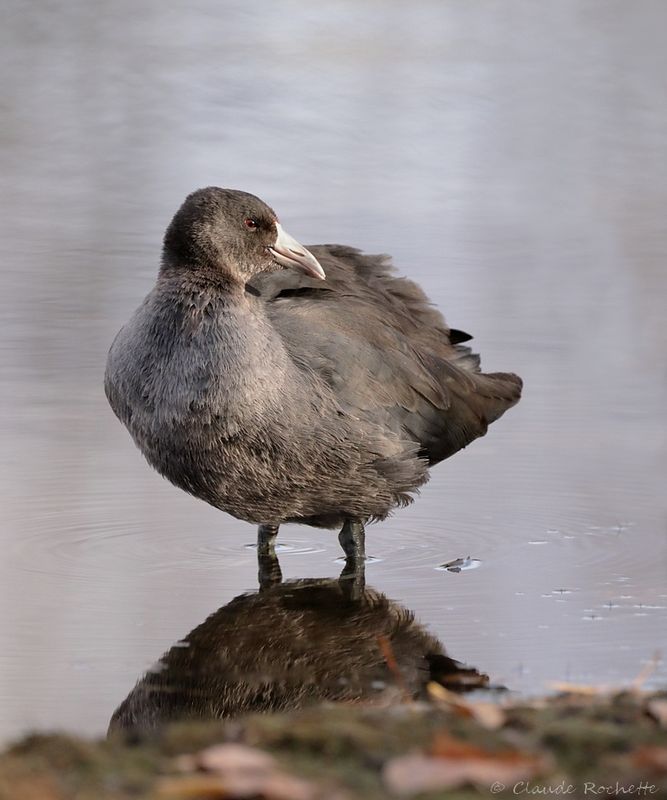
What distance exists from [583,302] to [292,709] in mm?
5041

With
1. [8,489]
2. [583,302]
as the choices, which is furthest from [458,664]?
[583,302]

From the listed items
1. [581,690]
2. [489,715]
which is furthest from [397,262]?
[489,715]

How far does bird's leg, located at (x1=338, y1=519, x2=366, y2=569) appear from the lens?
594 centimetres

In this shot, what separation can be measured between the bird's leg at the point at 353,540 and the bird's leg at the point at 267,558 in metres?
0.25

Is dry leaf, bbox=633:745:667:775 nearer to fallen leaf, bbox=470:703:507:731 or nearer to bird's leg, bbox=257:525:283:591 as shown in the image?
fallen leaf, bbox=470:703:507:731

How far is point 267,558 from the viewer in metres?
5.93

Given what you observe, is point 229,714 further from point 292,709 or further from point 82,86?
point 82,86

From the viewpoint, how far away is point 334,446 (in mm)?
5734

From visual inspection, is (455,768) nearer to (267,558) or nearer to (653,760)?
(653,760)

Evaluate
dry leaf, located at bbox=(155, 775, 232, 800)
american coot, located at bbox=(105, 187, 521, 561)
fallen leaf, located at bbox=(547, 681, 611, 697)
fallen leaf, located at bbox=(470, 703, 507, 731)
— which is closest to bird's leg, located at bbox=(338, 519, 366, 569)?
american coot, located at bbox=(105, 187, 521, 561)

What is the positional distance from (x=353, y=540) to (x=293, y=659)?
1019mm

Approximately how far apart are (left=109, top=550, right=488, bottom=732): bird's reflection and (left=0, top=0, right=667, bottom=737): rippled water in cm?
10

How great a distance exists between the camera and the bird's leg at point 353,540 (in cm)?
594

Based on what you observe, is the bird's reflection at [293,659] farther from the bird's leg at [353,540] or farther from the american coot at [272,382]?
the american coot at [272,382]
